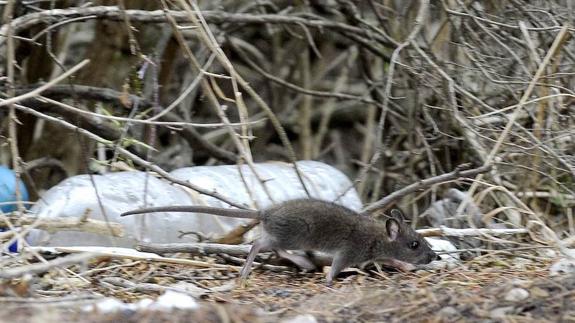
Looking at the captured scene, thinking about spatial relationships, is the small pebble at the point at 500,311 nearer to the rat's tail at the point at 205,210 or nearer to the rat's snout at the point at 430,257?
the rat's snout at the point at 430,257

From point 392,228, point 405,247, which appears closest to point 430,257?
point 405,247

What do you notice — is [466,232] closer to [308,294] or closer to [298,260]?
[298,260]

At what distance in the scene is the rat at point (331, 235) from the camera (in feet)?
16.2

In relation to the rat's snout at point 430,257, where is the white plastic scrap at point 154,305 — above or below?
above

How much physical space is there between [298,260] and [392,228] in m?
0.50

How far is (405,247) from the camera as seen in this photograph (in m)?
5.10

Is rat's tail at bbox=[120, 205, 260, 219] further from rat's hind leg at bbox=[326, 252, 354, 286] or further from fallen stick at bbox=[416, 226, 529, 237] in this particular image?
fallen stick at bbox=[416, 226, 529, 237]

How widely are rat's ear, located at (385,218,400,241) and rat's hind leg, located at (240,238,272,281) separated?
2.03ft

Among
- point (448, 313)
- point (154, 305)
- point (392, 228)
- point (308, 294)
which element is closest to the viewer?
point (154, 305)

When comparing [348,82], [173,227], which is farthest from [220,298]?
[348,82]

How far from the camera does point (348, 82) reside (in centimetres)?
1067

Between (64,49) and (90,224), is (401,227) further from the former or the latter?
(64,49)

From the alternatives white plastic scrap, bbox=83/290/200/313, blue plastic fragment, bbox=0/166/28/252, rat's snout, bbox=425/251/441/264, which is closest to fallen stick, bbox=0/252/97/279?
white plastic scrap, bbox=83/290/200/313

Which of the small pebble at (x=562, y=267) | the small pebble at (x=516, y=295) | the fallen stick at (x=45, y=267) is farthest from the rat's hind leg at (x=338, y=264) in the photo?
the fallen stick at (x=45, y=267)
